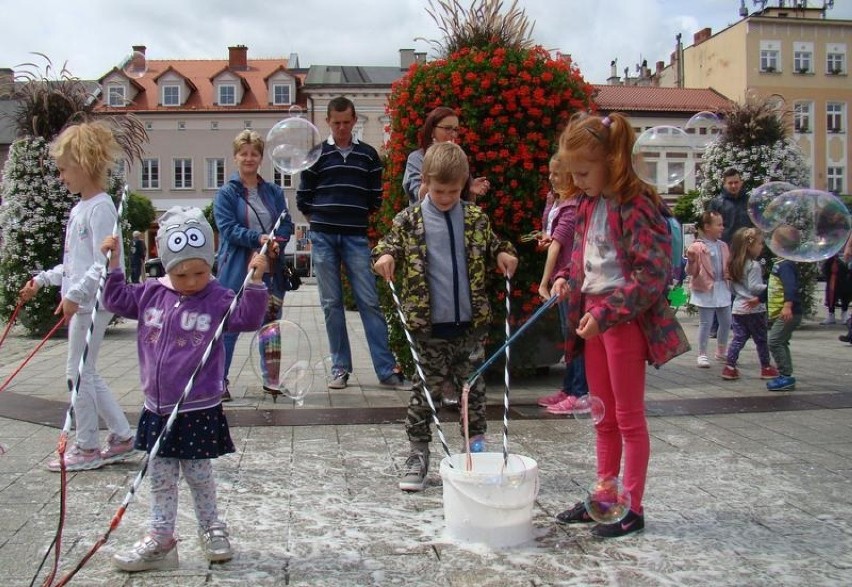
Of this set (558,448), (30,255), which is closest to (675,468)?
(558,448)

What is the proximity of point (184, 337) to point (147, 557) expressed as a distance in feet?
2.71

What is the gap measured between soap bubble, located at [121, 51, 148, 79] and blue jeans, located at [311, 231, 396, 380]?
3.19 m

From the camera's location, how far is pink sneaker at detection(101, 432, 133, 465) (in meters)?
4.53

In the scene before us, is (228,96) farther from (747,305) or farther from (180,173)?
(747,305)

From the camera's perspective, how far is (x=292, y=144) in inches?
232

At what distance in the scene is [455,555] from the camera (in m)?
3.26

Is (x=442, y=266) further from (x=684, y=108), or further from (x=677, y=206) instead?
(x=684, y=108)

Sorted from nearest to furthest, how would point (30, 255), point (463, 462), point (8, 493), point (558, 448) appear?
1. point (463, 462)
2. point (8, 493)
3. point (558, 448)
4. point (30, 255)

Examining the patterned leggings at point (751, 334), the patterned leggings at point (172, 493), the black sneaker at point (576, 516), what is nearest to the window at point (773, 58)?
the patterned leggings at point (751, 334)

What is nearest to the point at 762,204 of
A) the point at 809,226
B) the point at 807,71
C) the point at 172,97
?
the point at 809,226

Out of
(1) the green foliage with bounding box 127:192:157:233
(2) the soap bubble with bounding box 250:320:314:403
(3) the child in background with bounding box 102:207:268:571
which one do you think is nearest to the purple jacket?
(3) the child in background with bounding box 102:207:268:571

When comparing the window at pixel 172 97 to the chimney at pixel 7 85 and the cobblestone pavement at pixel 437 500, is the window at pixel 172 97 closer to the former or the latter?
the chimney at pixel 7 85

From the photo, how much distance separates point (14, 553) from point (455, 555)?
1702 mm

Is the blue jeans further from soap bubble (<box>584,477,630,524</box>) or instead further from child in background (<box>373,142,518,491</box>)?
soap bubble (<box>584,477,630,524</box>)
